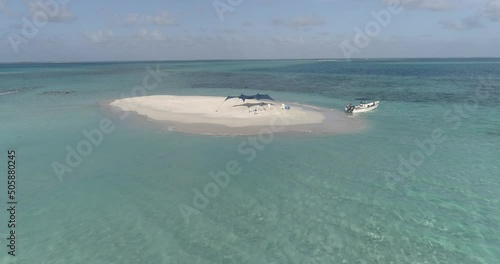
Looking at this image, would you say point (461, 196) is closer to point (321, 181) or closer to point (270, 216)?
point (321, 181)

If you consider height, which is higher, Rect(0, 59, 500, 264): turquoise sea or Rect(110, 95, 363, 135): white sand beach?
Rect(110, 95, 363, 135): white sand beach

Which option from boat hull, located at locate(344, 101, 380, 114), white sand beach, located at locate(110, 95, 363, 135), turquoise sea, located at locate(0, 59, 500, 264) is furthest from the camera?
boat hull, located at locate(344, 101, 380, 114)

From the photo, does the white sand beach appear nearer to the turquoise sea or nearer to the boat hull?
the boat hull

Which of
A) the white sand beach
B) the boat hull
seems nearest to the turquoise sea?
the white sand beach

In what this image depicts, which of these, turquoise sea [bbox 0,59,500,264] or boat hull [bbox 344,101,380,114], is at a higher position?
boat hull [bbox 344,101,380,114]

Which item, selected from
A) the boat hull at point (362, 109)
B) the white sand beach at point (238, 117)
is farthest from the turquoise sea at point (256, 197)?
the boat hull at point (362, 109)

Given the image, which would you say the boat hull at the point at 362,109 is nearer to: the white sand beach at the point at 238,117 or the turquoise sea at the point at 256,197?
the white sand beach at the point at 238,117

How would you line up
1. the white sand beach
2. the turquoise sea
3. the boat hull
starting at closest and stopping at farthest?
1. the turquoise sea
2. the white sand beach
3. the boat hull

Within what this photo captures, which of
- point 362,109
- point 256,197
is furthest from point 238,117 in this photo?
point 256,197

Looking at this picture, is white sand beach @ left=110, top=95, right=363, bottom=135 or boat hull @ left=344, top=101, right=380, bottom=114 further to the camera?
boat hull @ left=344, top=101, right=380, bottom=114
